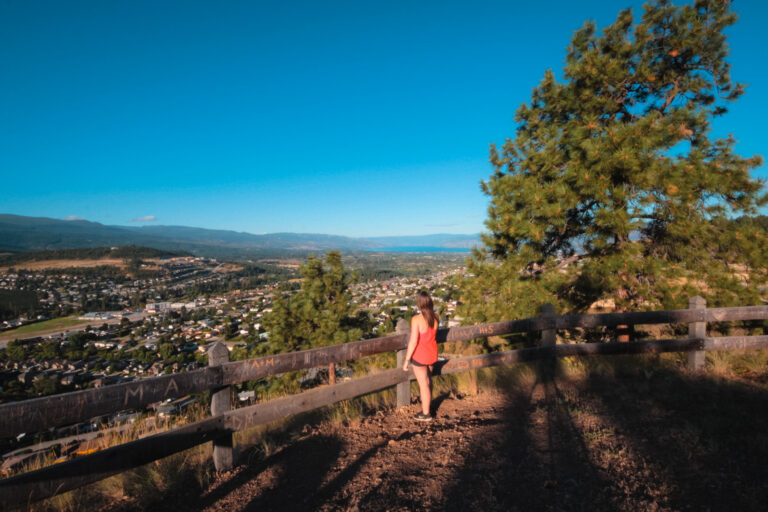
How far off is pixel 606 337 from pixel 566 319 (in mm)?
4444

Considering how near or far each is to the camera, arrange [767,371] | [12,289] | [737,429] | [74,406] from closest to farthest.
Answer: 1. [74,406]
2. [737,429]
3. [767,371]
4. [12,289]

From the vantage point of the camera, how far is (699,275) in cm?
698

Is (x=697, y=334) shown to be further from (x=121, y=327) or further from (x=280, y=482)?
(x=121, y=327)

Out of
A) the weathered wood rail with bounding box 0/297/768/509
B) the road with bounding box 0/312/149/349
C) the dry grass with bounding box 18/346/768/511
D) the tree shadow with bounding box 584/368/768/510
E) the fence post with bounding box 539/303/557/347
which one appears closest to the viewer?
the weathered wood rail with bounding box 0/297/768/509

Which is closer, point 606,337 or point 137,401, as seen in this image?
point 137,401

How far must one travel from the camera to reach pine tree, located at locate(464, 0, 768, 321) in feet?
22.0

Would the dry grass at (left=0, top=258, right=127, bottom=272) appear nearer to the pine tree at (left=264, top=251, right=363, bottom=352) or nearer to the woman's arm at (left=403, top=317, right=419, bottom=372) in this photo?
the pine tree at (left=264, top=251, right=363, bottom=352)

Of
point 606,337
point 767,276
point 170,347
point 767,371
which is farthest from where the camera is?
point 170,347

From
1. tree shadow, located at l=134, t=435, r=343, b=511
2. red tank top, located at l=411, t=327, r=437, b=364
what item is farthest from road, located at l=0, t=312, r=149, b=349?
red tank top, located at l=411, t=327, r=437, b=364

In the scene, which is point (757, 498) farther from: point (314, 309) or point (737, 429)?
point (314, 309)

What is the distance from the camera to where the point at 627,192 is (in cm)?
696

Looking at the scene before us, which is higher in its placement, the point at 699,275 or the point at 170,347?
Answer: the point at 699,275

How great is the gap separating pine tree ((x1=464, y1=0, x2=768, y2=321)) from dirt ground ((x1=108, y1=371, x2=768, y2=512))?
275 centimetres

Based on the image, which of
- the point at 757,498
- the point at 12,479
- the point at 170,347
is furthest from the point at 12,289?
the point at 757,498
